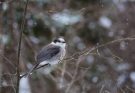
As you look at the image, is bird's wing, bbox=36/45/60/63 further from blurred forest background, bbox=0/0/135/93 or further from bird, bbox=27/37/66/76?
blurred forest background, bbox=0/0/135/93

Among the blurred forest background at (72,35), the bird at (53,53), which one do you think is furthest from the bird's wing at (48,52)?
the blurred forest background at (72,35)

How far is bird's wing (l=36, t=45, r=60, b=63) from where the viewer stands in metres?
6.21

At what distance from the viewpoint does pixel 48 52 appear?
6.43 metres

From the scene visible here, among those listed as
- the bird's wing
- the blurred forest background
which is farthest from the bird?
the blurred forest background

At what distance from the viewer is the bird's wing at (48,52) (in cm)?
621

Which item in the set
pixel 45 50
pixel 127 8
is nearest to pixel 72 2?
pixel 127 8

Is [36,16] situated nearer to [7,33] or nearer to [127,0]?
[7,33]

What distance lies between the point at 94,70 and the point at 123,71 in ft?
2.40

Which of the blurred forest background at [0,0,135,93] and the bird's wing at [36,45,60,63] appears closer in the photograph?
the bird's wing at [36,45,60,63]

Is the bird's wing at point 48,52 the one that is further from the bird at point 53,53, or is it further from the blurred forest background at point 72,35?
the blurred forest background at point 72,35

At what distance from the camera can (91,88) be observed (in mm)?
9938

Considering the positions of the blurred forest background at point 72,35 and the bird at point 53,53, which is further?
the blurred forest background at point 72,35

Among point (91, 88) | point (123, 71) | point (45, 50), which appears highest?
point (45, 50)

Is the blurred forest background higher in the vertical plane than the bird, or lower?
lower
